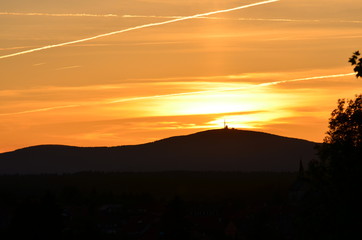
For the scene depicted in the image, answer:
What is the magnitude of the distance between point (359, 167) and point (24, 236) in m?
51.1

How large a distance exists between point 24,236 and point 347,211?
165 feet

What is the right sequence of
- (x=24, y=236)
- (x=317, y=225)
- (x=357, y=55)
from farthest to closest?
(x=24, y=236), (x=317, y=225), (x=357, y=55)

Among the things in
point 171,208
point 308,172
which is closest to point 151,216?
point 171,208

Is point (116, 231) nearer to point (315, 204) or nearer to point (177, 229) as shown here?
point (177, 229)

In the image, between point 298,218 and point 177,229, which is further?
point 177,229

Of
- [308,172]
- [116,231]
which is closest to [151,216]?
[116,231]

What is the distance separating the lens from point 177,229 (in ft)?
340

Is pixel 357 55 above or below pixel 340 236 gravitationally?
above

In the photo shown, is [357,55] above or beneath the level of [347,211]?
above

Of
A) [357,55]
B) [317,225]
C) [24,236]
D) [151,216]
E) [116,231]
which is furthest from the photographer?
[151,216]

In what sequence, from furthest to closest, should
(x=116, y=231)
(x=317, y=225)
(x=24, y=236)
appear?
1. (x=116, y=231)
2. (x=24, y=236)
3. (x=317, y=225)

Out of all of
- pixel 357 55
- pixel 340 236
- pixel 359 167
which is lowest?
pixel 340 236

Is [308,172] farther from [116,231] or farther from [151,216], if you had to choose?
[151,216]

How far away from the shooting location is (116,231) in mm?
171625
